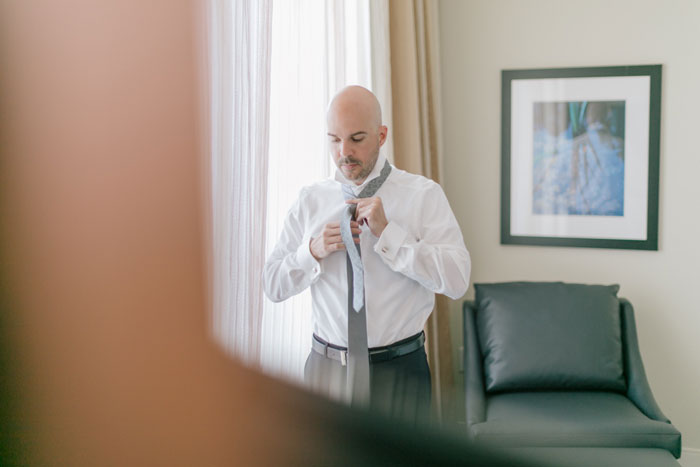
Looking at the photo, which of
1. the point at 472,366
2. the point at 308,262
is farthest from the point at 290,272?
the point at 472,366

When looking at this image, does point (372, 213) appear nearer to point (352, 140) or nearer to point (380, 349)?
point (352, 140)

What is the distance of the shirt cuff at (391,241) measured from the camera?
1555mm

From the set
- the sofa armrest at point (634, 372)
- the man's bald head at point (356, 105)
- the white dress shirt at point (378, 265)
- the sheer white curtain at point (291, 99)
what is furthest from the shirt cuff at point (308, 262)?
the sofa armrest at point (634, 372)

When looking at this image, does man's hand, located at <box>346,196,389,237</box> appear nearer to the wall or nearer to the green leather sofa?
the green leather sofa

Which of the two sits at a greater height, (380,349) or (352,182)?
(352,182)

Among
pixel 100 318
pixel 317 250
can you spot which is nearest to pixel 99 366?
pixel 100 318

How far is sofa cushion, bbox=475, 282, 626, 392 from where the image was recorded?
2.65m

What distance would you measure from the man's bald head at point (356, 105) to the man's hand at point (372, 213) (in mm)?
277

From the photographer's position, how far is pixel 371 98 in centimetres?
167

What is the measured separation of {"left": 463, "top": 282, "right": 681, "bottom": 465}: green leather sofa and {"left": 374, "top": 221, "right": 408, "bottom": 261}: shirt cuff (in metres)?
1.10

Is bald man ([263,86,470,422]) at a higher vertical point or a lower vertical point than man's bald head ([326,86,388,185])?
lower

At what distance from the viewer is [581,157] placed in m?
3.10

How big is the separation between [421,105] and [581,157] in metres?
0.96

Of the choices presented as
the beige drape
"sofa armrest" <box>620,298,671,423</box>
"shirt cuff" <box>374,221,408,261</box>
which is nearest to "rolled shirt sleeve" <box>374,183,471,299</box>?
"shirt cuff" <box>374,221,408,261</box>
